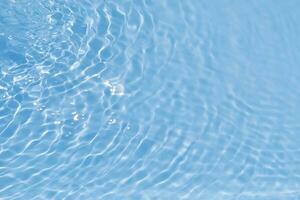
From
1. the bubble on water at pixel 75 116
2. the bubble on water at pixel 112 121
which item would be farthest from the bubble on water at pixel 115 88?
Answer: the bubble on water at pixel 75 116

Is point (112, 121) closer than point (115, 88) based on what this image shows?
Yes

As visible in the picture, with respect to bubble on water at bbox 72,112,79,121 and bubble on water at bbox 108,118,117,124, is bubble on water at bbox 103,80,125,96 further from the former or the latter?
bubble on water at bbox 72,112,79,121

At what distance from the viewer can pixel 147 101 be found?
6352mm

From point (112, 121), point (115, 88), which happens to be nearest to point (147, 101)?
point (115, 88)

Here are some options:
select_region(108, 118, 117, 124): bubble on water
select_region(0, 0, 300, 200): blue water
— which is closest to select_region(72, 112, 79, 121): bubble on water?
select_region(0, 0, 300, 200): blue water

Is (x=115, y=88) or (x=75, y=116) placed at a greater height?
(x=115, y=88)

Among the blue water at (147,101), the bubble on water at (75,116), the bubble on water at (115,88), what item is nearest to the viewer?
the blue water at (147,101)

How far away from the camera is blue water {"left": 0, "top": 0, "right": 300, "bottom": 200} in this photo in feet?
19.0

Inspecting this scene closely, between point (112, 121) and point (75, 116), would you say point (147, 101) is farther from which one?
point (75, 116)

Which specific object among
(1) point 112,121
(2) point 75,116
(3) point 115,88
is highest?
(3) point 115,88

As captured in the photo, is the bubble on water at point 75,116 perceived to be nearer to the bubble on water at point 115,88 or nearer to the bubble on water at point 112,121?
the bubble on water at point 112,121

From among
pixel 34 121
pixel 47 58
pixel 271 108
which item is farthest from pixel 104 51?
pixel 271 108

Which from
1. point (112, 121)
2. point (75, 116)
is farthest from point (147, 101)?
point (75, 116)

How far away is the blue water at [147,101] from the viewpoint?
5793 mm
